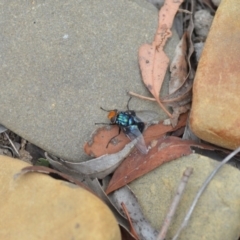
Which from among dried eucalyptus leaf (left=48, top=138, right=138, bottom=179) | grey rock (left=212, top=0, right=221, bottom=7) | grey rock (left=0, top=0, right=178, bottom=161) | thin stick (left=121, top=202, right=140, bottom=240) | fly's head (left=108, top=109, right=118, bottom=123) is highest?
grey rock (left=212, top=0, right=221, bottom=7)

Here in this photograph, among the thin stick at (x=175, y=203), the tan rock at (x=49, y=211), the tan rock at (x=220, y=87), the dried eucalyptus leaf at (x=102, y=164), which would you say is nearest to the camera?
the tan rock at (x=49, y=211)

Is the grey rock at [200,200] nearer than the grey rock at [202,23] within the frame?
Yes

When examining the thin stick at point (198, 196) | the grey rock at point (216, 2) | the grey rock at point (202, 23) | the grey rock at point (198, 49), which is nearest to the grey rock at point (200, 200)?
the thin stick at point (198, 196)

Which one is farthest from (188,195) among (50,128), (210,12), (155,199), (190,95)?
(210,12)

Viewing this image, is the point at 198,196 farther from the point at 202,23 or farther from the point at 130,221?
the point at 202,23

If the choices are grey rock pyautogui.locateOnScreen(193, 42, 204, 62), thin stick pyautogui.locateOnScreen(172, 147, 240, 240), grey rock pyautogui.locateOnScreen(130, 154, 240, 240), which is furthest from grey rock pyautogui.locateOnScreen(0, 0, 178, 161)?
thin stick pyautogui.locateOnScreen(172, 147, 240, 240)

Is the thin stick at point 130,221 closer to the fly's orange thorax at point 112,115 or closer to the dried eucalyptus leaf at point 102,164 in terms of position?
the dried eucalyptus leaf at point 102,164

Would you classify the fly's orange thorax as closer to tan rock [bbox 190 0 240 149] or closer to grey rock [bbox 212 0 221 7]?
tan rock [bbox 190 0 240 149]
